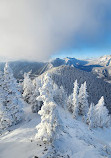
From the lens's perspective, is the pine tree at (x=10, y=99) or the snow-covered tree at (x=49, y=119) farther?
the pine tree at (x=10, y=99)

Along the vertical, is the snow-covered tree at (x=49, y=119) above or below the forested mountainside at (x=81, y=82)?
above

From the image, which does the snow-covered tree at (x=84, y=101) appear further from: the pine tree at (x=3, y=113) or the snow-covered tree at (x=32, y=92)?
the pine tree at (x=3, y=113)

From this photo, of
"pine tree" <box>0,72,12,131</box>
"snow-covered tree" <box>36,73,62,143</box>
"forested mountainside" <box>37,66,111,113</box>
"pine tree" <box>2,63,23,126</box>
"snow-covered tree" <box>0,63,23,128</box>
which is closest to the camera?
"snow-covered tree" <box>36,73,62,143</box>

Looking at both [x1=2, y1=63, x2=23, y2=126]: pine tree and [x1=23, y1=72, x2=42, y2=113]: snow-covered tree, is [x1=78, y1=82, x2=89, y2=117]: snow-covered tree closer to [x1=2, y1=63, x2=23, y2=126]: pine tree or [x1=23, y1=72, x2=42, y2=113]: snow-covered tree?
[x1=23, y1=72, x2=42, y2=113]: snow-covered tree

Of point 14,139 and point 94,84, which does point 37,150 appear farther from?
point 94,84

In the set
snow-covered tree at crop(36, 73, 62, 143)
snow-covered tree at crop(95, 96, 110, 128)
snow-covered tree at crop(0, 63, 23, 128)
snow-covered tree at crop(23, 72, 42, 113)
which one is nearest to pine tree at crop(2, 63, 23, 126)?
snow-covered tree at crop(0, 63, 23, 128)

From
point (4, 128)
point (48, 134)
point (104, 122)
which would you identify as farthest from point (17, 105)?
point (104, 122)

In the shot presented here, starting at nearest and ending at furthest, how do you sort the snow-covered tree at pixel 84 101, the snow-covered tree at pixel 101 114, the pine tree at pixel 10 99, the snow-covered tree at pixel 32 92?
the pine tree at pixel 10 99 → the snow-covered tree at pixel 32 92 → the snow-covered tree at pixel 101 114 → the snow-covered tree at pixel 84 101

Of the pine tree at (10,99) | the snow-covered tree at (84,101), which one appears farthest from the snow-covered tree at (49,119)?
the snow-covered tree at (84,101)
